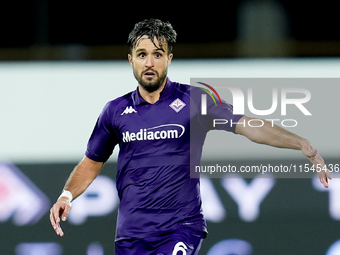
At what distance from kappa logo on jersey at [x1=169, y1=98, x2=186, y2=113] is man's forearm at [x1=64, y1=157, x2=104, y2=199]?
734mm

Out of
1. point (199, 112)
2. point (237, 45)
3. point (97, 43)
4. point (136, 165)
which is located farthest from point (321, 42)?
point (136, 165)

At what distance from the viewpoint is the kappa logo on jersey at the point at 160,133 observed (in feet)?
12.4

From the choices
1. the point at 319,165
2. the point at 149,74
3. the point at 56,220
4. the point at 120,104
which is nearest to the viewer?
the point at 319,165

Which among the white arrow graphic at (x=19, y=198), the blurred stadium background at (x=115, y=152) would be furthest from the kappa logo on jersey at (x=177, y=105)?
the white arrow graphic at (x=19, y=198)

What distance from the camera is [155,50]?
3871 mm

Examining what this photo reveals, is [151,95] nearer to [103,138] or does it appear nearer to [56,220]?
[103,138]

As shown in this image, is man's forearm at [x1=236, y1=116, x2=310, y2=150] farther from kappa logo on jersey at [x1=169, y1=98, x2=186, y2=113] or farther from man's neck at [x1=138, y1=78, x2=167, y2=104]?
man's neck at [x1=138, y1=78, x2=167, y2=104]

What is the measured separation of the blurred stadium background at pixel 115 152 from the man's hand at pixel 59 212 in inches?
90.6

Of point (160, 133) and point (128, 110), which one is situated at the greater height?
point (128, 110)

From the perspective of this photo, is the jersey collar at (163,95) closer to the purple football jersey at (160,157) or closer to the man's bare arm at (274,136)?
the purple football jersey at (160,157)

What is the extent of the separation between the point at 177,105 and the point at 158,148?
0.33 meters

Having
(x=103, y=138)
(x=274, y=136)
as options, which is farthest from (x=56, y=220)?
(x=274, y=136)

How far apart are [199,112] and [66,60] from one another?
2.89m

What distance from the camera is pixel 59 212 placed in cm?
372
